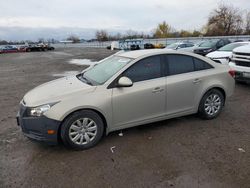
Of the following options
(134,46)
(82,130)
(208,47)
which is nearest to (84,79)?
(82,130)

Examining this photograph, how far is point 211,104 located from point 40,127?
3478 mm

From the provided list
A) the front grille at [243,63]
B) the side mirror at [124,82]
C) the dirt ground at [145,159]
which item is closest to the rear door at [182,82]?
the dirt ground at [145,159]

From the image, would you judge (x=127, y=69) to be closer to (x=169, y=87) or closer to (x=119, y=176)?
(x=169, y=87)

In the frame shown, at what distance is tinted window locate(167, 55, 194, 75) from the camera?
4.41m

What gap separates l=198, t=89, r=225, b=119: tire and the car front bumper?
2.98m

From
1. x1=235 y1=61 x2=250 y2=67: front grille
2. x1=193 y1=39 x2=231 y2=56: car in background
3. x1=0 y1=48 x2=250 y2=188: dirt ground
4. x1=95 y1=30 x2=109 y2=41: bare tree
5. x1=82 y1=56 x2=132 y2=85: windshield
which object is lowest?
x1=0 y1=48 x2=250 y2=188: dirt ground

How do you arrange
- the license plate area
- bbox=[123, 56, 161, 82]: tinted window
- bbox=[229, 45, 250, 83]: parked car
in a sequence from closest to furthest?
bbox=[123, 56, 161, 82]: tinted window
the license plate area
bbox=[229, 45, 250, 83]: parked car

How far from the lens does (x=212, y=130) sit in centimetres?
438

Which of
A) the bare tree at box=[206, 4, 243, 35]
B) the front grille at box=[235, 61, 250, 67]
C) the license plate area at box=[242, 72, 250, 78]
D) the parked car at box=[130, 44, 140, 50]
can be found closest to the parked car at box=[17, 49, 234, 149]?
the license plate area at box=[242, 72, 250, 78]

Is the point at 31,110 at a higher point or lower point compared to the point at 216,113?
higher

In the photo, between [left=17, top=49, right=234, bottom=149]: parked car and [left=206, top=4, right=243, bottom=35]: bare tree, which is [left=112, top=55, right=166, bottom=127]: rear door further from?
[left=206, top=4, right=243, bottom=35]: bare tree

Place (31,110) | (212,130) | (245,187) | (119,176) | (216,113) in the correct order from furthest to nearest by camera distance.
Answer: (216,113) → (212,130) → (31,110) → (119,176) → (245,187)

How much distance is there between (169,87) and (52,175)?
2.51m

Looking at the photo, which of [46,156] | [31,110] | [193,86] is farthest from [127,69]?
[46,156]
